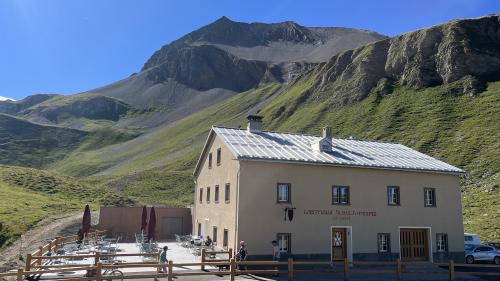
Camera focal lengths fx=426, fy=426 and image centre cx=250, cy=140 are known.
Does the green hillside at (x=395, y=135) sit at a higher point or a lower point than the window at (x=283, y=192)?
higher

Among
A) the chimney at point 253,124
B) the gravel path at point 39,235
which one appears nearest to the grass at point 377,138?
the gravel path at point 39,235

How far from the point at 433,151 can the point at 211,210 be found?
48.0m

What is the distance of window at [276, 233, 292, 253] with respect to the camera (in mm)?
24422

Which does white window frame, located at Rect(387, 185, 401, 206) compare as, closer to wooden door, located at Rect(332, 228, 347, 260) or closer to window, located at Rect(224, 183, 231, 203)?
wooden door, located at Rect(332, 228, 347, 260)

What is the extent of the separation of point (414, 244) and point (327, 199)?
23.2 feet

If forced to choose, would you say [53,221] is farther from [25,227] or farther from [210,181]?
[210,181]

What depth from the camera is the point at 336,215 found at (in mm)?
25859

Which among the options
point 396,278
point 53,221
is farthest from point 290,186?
point 53,221

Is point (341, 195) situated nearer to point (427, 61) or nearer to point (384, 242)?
point (384, 242)

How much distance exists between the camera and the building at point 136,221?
3891 cm

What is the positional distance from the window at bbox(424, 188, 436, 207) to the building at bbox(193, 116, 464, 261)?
50 millimetres

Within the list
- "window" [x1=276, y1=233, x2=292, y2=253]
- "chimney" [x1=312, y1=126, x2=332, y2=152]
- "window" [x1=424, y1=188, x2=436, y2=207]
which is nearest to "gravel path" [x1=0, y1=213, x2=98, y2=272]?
"window" [x1=276, y1=233, x2=292, y2=253]

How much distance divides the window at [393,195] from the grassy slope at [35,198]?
27485 millimetres

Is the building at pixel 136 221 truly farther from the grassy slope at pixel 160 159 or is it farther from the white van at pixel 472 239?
the grassy slope at pixel 160 159
